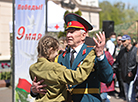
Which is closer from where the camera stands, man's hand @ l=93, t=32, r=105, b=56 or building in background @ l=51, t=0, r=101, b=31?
man's hand @ l=93, t=32, r=105, b=56

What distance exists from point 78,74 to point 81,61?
39cm

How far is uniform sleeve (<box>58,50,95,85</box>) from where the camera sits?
2.28m

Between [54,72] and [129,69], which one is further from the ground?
[54,72]

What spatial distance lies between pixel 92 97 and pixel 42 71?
629 mm

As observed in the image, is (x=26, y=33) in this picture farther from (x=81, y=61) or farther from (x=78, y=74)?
(x=78, y=74)

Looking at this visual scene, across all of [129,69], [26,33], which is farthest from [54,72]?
[129,69]

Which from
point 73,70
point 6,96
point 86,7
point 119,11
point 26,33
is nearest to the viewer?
point 73,70

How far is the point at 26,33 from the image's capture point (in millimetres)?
4770

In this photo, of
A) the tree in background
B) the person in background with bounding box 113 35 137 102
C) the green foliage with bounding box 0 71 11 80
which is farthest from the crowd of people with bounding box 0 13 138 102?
the tree in background

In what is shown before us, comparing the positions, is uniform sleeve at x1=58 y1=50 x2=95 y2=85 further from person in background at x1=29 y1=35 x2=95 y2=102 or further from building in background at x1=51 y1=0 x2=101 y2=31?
building in background at x1=51 y1=0 x2=101 y2=31

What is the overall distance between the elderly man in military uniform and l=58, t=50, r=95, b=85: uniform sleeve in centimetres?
8

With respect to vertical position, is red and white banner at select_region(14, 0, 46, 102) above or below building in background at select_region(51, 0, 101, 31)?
below

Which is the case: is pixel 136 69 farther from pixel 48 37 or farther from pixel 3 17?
pixel 3 17

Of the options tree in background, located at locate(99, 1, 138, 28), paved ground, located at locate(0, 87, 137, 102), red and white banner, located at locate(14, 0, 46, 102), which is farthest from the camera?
tree in background, located at locate(99, 1, 138, 28)
